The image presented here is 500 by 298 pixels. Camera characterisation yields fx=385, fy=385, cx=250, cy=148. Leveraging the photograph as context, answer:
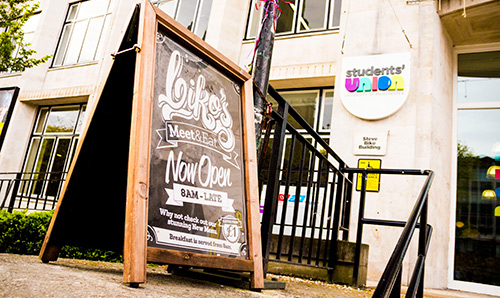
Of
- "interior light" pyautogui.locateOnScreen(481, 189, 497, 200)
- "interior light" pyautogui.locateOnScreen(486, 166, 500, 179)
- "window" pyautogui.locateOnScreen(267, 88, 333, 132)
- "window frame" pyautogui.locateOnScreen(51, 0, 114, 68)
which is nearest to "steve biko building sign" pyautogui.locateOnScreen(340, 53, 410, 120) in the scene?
"window" pyautogui.locateOnScreen(267, 88, 333, 132)

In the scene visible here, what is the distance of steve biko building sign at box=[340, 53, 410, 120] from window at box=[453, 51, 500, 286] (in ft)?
5.10

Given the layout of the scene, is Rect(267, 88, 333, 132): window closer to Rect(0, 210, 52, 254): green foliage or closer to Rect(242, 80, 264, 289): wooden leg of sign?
Rect(0, 210, 52, 254): green foliage

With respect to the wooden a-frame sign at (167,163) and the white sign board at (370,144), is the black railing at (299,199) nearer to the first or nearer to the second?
the wooden a-frame sign at (167,163)

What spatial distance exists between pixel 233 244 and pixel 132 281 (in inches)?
29.5

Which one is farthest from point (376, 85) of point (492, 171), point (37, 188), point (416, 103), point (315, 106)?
point (37, 188)

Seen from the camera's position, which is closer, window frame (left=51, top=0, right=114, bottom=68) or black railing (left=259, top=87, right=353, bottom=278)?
black railing (left=259, top=87, right=353, bottom=278)

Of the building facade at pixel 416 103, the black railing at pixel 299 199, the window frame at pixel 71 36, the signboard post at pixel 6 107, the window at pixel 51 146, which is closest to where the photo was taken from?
the black railing at pixel 299 199

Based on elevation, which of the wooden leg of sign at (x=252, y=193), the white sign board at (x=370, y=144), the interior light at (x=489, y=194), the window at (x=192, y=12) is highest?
the window at (x=192, y=12)

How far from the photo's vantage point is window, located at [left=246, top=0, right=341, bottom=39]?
29.0ft

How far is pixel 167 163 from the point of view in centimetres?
209

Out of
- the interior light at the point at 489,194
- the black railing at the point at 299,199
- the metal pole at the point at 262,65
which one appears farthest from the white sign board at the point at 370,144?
the metal pole at the point at 262,65

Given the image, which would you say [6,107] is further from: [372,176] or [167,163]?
[167,163]

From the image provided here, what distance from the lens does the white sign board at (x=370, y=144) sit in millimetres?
6531

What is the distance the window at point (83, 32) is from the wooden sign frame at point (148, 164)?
1112 centimetres
